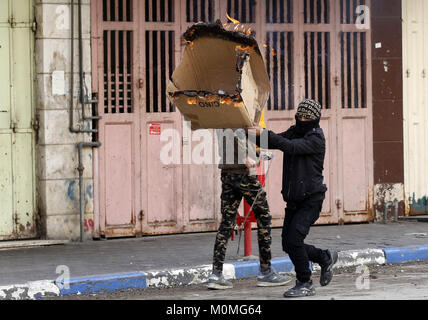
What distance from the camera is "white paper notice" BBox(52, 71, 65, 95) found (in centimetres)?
1174

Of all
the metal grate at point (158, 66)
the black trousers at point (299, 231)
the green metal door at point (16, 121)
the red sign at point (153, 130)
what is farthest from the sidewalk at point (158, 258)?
the metal grate at point (158, 66)

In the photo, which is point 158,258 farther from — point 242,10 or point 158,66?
point 242,10

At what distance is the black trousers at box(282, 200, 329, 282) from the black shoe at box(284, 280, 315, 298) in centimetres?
5

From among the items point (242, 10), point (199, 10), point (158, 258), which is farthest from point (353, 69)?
point (158, 258)

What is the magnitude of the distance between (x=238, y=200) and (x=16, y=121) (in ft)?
12.6

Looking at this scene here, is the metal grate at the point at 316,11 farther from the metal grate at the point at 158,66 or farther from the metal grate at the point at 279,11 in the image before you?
the metal grate at the point at 158,66

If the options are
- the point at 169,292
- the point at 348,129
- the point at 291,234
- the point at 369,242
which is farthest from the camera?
the point at 348,129

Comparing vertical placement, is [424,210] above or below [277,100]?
below

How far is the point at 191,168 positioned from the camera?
1234 cm

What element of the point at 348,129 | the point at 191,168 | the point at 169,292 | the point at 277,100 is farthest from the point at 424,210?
the point at 169,292

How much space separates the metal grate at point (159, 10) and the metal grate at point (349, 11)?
2464 millimetres

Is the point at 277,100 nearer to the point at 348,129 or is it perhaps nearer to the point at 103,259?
the point at 348,129

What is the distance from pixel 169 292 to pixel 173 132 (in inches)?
137

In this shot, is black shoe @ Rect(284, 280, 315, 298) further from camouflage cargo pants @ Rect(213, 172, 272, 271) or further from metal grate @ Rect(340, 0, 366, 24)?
metal grate @ Rect(340, 0, 366, 24)
